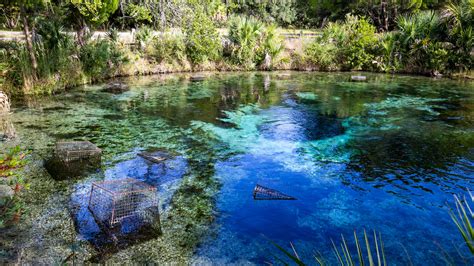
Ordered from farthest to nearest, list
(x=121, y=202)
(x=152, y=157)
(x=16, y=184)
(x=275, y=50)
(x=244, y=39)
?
1. (x=275, y=50)
2. (x=244, y=39)
3. (x=152, y=157)
4. (x=121, y=202)
5. (x=16, y=184)

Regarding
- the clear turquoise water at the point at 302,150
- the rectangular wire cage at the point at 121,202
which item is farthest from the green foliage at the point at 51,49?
the rectangular wire cage at the point at 121,202

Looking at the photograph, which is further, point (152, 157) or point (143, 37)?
point (143, 37)

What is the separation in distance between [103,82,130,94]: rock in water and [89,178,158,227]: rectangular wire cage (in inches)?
417

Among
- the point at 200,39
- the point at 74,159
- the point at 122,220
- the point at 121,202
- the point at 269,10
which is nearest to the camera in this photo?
the point at 122,220

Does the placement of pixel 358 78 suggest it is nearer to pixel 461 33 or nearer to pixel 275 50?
pixel 275 50

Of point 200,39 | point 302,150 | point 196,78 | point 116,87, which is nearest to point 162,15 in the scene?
point 200,39

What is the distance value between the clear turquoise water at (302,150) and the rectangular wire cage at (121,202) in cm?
111

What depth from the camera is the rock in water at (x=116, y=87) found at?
16031 mm

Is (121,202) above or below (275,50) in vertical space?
below

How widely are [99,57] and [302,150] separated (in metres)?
11.8

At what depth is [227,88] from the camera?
1780 centimetres

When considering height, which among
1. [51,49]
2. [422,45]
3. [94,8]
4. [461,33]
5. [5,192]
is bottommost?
[5,192]

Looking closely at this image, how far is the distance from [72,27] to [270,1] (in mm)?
33130

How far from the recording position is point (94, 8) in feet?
53.1
